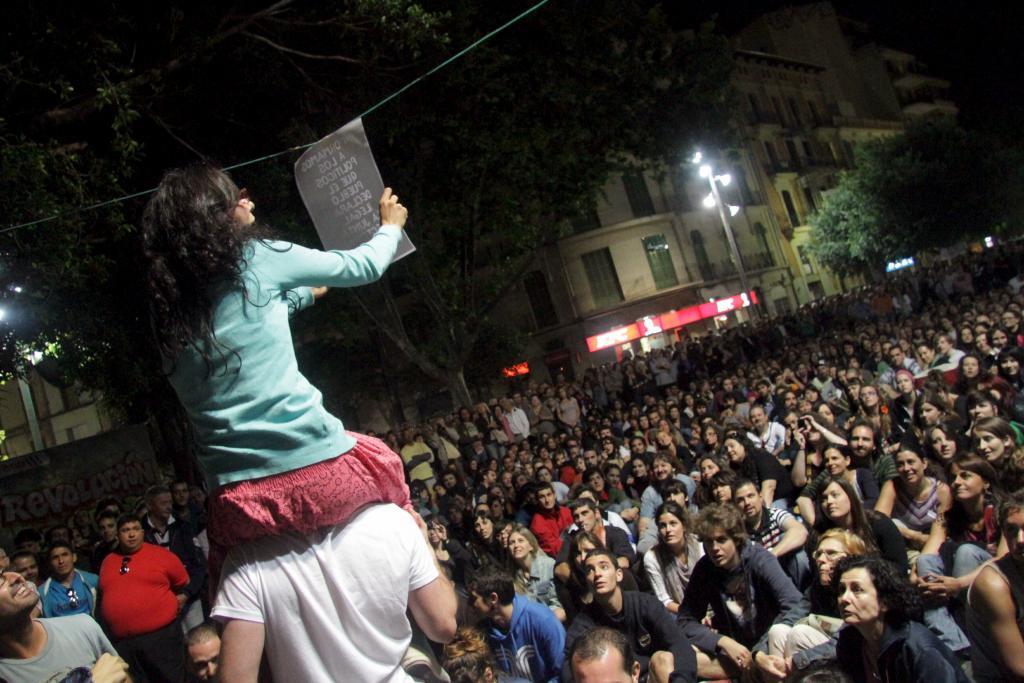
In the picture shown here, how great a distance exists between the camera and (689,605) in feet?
17.6

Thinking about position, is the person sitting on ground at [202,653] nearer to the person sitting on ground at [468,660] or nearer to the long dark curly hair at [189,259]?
the person sitting on ground at [468,660]

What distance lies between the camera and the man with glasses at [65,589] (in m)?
6.00

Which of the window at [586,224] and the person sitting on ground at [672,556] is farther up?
the window at [586,224]

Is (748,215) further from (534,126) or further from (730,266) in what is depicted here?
(534,126)

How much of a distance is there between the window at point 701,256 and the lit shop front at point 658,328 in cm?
159

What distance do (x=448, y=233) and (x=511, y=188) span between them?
4.33 m

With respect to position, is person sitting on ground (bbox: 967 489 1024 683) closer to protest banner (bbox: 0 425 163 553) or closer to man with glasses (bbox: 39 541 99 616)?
man with glasses (bbox: 39 541 99 616)

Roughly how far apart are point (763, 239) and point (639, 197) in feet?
29.9

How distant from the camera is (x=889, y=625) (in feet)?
12.0

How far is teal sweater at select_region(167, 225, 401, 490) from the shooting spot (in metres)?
1.89

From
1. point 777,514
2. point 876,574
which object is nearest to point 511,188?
point 777,514

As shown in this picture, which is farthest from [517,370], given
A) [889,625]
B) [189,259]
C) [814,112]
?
[814,112]

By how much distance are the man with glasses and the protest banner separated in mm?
5219

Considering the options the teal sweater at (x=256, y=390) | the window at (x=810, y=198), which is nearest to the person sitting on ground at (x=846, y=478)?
the teal sweater at (x=256, y=390)
